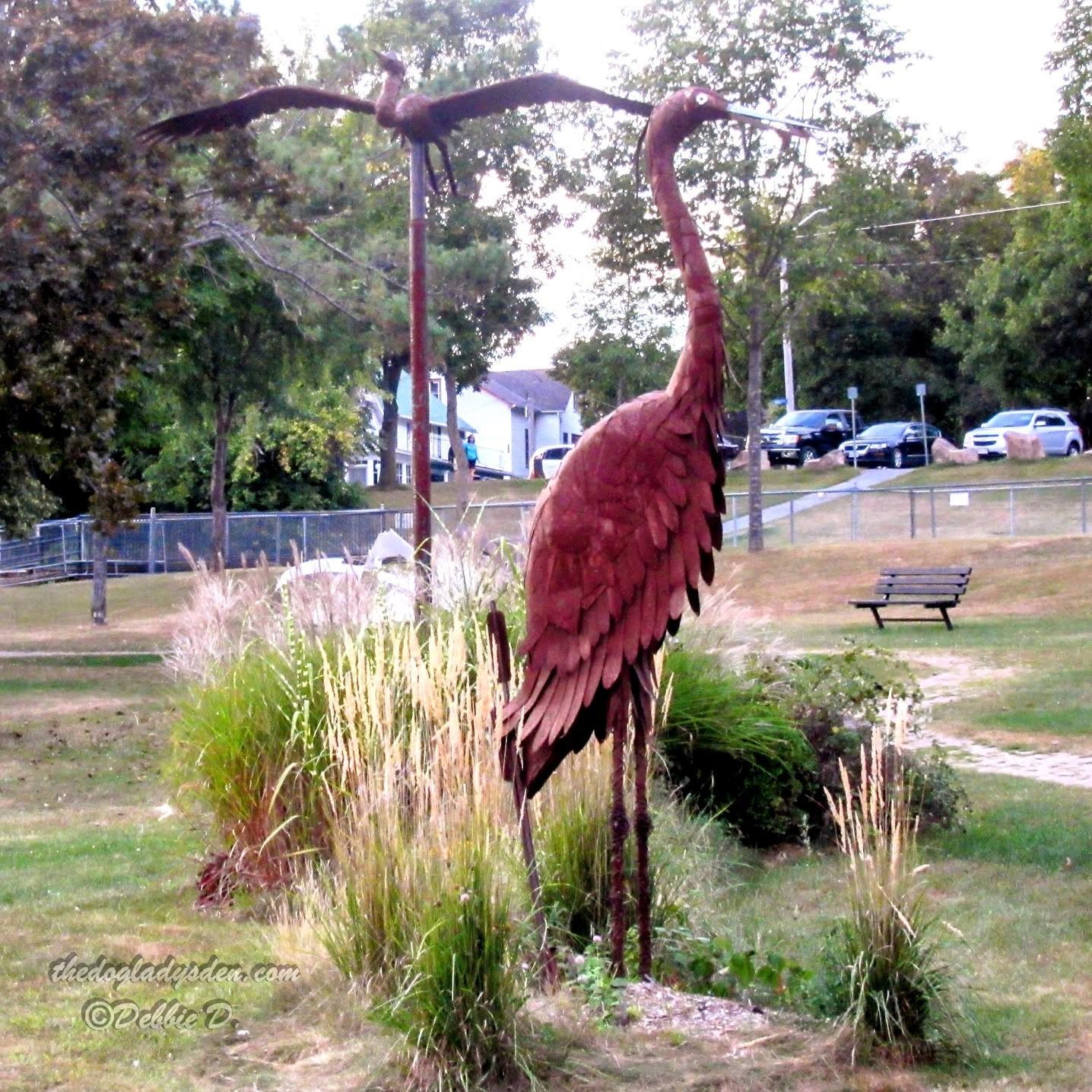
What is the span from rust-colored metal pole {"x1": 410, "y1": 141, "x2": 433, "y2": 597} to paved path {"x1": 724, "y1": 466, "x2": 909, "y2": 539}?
23.8m

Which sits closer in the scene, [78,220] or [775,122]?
[775,122]

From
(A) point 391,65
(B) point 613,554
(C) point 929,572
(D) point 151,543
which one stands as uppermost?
(A) point 391,65

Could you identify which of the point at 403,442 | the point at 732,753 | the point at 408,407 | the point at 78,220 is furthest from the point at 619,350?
the point at 403,442

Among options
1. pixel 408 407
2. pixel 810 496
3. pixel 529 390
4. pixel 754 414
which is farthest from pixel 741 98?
pixel 529 390

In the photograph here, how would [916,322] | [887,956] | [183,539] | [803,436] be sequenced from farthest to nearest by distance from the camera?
[916,322] → [803,436] → [183,539] → [887,956]

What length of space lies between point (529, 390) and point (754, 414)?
5072 cm

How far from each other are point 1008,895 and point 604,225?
20222 millimetres

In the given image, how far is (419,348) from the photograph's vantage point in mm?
6934

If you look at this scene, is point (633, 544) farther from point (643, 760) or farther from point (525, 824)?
point (525, 824)

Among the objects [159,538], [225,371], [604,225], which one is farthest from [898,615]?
[159,538]

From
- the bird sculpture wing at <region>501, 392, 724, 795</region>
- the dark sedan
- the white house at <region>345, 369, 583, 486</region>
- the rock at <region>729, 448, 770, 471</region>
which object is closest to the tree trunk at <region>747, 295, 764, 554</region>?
the rock at <region>729, 448, 770, 471</region>

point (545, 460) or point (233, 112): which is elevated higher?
point (233, 112)

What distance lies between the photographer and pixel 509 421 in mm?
75000

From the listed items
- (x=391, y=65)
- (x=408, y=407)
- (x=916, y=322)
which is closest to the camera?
(x=391, y=65)
